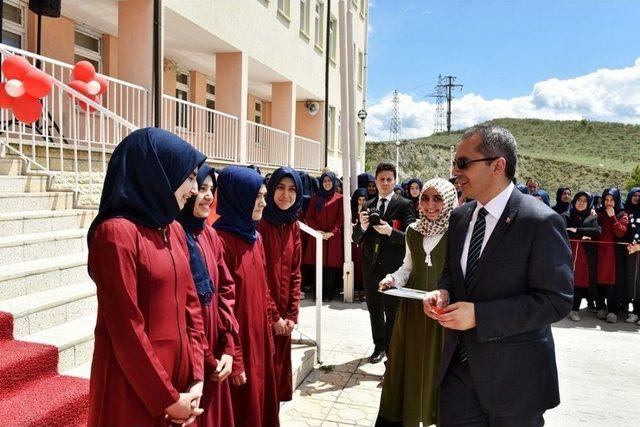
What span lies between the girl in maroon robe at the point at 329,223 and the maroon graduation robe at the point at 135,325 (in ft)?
20.1

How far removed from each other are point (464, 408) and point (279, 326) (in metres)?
1.47

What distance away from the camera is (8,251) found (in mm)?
3809

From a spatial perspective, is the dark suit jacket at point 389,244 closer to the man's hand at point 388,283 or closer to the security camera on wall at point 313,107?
the man's hand at point 388,283

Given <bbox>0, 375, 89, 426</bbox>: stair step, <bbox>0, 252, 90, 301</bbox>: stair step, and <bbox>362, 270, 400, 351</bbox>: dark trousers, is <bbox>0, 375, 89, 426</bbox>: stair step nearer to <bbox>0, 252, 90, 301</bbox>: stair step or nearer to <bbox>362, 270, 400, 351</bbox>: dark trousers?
<bbox>0, 252, 90, 301</bbox>: stair step

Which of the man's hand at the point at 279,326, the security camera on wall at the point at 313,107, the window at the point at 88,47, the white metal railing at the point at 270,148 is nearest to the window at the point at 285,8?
the white metal railing at the point at 270,148

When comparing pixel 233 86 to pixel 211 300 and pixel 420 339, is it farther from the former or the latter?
pixel 211 300

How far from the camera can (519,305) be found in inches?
76.6

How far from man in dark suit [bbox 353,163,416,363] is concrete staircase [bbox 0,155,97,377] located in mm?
2539

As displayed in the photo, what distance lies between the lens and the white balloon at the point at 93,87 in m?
6.46

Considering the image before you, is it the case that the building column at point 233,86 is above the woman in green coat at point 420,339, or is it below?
above

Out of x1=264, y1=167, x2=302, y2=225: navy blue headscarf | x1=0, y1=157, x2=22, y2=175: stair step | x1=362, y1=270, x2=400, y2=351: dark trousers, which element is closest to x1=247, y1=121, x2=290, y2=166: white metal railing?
x1=0, y1=157, x2=22, y2=175: stair step

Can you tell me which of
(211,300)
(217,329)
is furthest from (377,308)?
(211,300)

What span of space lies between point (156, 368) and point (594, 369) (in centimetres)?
510

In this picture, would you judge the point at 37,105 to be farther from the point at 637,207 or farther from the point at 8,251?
the point at 637,207
